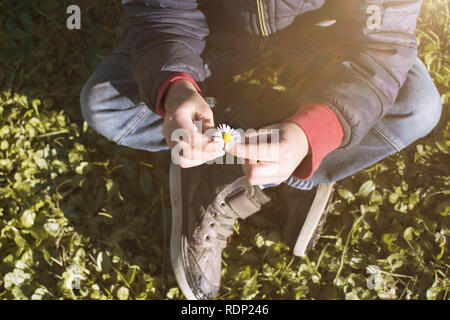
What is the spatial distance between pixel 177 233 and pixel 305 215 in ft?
1.51

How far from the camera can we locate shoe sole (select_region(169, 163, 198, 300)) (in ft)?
4.47

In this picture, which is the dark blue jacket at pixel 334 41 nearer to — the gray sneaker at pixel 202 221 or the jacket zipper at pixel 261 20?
the jacket zipper at pixel 261 20

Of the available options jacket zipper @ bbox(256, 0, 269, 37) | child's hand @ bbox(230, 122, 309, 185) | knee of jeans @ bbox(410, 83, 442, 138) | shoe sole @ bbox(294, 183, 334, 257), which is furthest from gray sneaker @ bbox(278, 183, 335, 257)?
jacket zipper @ bbox(256, 0, 269, 37)

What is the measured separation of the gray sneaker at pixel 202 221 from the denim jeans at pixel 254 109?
176mm

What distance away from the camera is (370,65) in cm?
100

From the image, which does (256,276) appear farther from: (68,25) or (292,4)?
(68,25)

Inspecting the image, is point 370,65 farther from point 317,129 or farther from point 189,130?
point 189,130

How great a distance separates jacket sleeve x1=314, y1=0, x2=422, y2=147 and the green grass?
1.64 ft

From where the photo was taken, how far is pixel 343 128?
991mm

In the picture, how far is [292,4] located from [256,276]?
923 millimetres

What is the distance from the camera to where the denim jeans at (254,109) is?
1.14 m

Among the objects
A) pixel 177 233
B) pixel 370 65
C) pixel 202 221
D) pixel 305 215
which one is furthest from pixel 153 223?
pixel 370 65

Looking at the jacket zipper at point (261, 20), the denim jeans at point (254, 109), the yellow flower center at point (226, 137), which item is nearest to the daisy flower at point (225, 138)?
the yellow flower center at point (226, 137)
